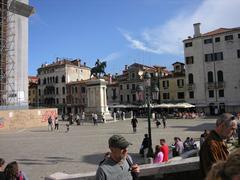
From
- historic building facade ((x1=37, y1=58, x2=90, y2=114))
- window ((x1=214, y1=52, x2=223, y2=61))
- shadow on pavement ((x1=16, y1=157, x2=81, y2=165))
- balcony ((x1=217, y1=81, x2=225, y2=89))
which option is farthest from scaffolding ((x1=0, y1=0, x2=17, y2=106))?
window ((x1=214, y1=52, x2=223, y2=61))

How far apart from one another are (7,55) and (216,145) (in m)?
36.5

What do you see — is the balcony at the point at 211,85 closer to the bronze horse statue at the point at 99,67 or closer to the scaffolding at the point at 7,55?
the bronze horse statue at the point at 99,67

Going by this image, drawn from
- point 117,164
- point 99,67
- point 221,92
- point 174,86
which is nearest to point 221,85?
point 221,92

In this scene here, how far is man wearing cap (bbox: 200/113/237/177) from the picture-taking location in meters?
3.20

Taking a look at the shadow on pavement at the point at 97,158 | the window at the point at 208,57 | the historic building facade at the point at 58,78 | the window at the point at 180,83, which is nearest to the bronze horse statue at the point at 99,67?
the historic building facade at the point at 58,78

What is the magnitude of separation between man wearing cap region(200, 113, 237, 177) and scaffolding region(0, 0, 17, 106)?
111 feet

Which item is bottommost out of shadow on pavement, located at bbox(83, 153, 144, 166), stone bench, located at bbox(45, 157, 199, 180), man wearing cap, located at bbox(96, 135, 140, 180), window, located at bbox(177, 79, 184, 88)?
shadow on pavement, located at bbox(83, 153, 144, 166)

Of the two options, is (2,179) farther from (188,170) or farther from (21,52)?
(21,52)

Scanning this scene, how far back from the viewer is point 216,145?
3.27m

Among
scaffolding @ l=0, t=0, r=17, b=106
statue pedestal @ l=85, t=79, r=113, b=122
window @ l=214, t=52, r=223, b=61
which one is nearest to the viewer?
scaffolding @ l=0, t=0, r=17, b=106

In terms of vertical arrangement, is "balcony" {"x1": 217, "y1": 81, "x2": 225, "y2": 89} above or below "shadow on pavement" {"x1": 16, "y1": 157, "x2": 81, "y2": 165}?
above

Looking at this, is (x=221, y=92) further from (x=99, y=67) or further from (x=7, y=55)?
(x=7, y=55)

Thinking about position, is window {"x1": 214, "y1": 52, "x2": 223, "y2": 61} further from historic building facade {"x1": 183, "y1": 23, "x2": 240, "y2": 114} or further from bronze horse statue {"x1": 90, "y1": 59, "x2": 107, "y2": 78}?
bronze horse statue {"x1": 90, "y1": 59, "x2": 107, "y2": 78}

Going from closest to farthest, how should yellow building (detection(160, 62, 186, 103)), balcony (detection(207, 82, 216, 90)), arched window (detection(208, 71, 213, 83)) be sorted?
balcony (detection(207, 82, 216, 90)) → arched window (detection(208, 71, 213, 83)) → yellow building (detection(160, 62, 186, 103))
